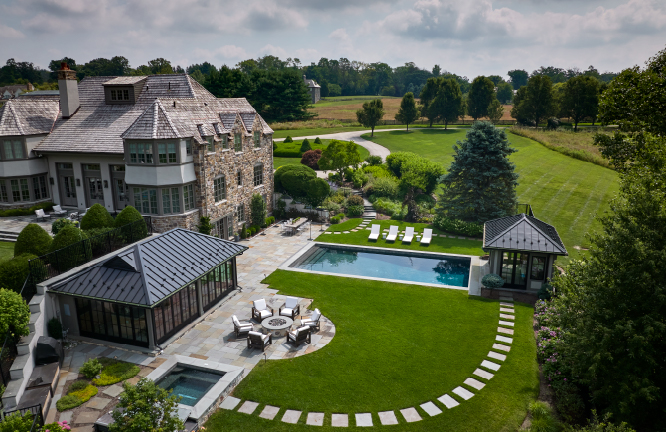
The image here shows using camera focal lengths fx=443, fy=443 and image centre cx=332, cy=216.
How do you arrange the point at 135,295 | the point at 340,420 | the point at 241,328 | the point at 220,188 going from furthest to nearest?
the point at 220,188, the point at 241,328, the point at 135,295, the point at 340,420

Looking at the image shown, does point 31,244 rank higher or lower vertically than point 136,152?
lower

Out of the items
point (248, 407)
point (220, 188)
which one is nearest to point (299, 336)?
point (248, 407)

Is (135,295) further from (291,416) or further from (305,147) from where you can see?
(305,147)

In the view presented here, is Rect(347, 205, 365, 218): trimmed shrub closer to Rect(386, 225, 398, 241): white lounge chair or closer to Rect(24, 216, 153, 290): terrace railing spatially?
Rect(386, 225, 398, 241): white lounge chair

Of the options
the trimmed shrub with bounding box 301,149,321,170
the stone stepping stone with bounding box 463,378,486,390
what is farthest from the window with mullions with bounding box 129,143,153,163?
the trimmed shrub with bounding box 301,149,321,170

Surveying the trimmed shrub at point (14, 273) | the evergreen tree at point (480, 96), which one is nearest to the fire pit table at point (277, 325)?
the trimmed shrub at point (14, 273)

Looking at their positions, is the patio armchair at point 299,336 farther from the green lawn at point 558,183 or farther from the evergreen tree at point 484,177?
the evergreen tree at point 484,177

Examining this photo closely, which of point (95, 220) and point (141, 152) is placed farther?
point (141, 152)
